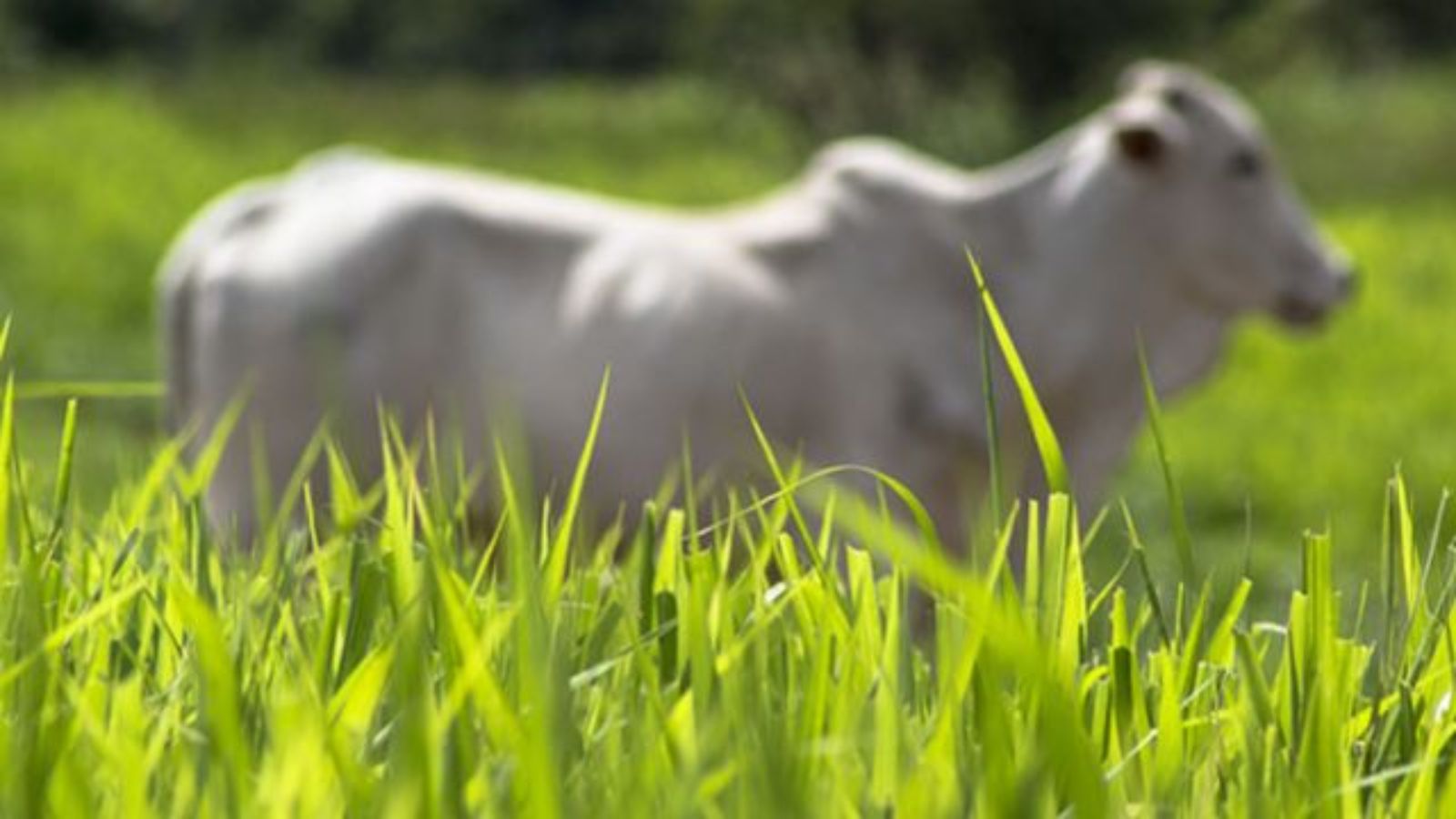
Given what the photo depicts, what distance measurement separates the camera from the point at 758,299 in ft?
14.1

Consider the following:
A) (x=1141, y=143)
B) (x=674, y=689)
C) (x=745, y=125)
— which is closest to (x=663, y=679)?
(x=674, y=689)

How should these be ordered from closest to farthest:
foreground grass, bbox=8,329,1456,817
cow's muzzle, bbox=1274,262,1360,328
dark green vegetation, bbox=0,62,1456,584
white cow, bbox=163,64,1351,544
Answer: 1. foreground grass, bbox=8,329,1456,817
2. white cow, bbox=163,64,1351,544
3. cow's muzzle, bbox=1274,262,1360,328
4. dark green vegetation, bbox=0,62,1456,584

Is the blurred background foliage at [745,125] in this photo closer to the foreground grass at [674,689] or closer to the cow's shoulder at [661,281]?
the foreground grass at [674,689]

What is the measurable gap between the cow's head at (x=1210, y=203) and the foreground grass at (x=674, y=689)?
306cm

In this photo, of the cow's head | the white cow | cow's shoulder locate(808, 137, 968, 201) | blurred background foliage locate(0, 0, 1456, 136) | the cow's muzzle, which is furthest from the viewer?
blurred background foliage locate(0, 0, 1456, 136)

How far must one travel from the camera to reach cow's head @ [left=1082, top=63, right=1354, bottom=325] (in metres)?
4.59

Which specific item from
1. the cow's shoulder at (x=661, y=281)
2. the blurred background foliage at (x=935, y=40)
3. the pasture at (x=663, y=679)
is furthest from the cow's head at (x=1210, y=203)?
the blurred background foliage at (x=935, y=40)

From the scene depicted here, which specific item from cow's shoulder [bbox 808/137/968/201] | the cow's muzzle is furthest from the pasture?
the cow's muzzle

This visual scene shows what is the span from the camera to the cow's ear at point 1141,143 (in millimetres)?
4500

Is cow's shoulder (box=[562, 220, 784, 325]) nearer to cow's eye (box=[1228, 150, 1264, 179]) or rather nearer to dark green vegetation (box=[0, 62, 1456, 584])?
dark green vegetation (box=[0, 62, 1456, 584])

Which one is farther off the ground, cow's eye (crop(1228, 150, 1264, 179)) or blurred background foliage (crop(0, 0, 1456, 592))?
cow's eye (crop(1228, 150, 1264, 179))

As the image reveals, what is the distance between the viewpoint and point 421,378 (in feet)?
13.7

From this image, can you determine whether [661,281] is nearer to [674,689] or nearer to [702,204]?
[674,689]

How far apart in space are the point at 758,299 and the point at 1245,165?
906 millimetres
